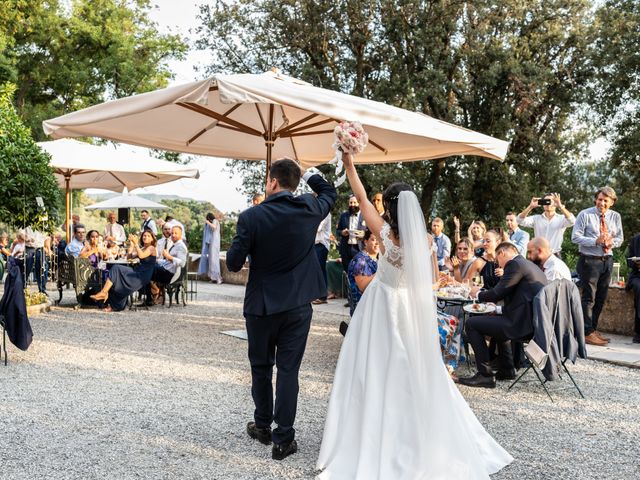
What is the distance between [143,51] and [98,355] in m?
19.5

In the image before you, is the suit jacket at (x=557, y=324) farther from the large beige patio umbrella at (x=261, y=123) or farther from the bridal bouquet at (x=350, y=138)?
the bridal bouquet at (x=350, y=138)

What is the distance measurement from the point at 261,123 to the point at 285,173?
4.77 m

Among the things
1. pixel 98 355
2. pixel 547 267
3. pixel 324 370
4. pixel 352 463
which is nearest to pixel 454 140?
pixel 547 267

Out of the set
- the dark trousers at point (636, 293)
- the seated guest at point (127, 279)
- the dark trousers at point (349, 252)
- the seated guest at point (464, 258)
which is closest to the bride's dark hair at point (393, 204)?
the seated guest at point (464, 258)

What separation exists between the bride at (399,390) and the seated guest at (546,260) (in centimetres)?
261

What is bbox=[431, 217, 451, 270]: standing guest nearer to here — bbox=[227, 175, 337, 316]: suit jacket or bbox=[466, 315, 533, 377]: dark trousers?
bbox=[466, 315, 533, 377]: dark trousers

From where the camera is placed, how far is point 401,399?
12.1 ft

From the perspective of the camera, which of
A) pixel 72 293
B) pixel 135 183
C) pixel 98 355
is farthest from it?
pixel 135 183

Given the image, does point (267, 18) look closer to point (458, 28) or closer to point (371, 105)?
point (458, 28)

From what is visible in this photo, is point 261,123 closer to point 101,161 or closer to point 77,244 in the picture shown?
point 101,161

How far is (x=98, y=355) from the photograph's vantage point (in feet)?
22.8

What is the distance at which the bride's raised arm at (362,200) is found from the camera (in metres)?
3.89

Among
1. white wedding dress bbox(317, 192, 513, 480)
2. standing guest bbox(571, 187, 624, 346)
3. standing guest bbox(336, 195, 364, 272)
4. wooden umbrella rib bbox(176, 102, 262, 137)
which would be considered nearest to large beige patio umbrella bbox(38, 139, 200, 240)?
standing guest bbox(336, 195, 364, 272)

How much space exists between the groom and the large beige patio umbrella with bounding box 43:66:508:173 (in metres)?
2.06
